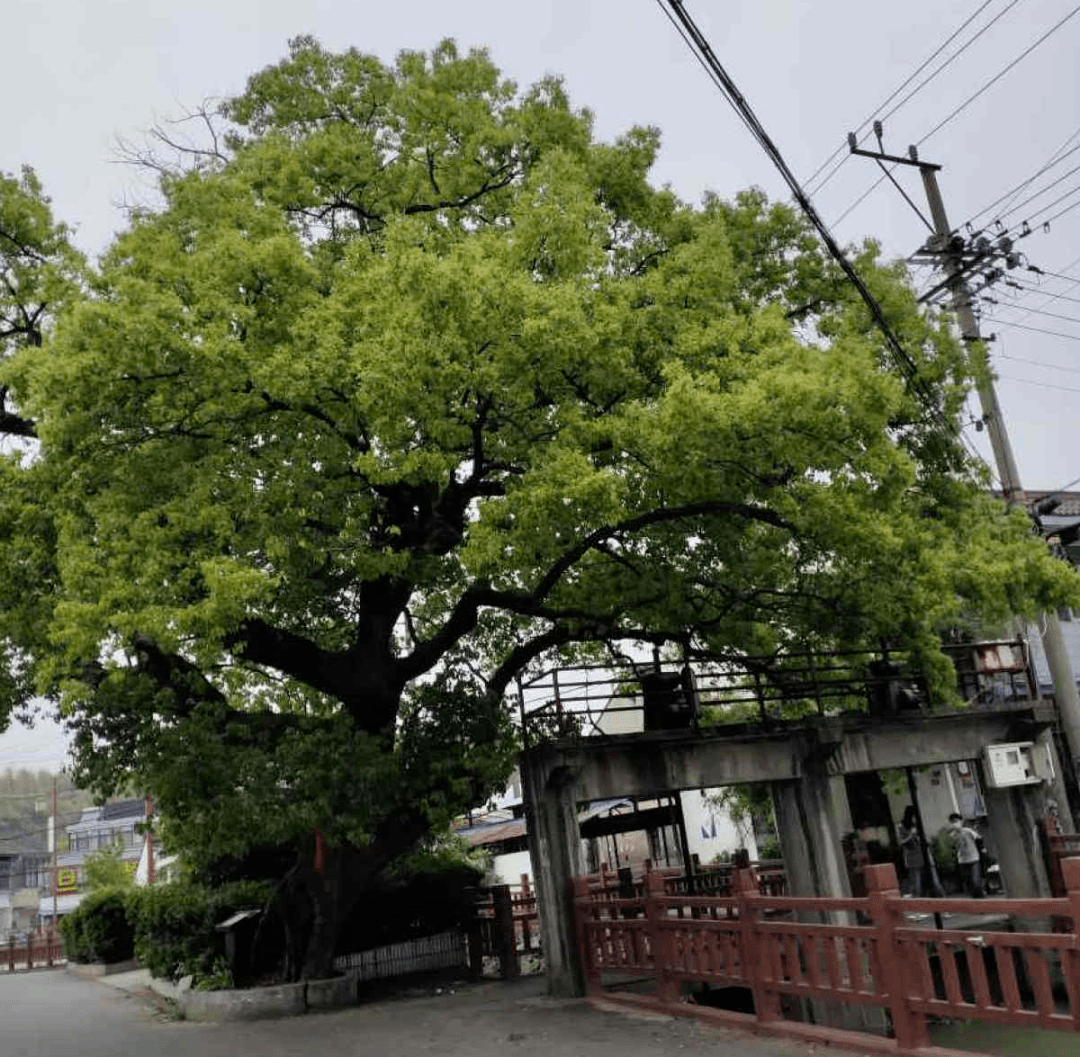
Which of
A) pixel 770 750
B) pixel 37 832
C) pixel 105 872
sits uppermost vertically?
pixel 37 832

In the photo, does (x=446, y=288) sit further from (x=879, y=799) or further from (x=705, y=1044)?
(x=879, y=799)

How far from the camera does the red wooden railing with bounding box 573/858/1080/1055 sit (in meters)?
7.20

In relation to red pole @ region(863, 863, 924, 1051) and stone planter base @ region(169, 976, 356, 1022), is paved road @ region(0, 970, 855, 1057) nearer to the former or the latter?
stone planter base @ region(169, 976, 356, 1022)

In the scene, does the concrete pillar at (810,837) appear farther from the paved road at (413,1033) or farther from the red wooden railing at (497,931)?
the red wooden railing at (497,931)

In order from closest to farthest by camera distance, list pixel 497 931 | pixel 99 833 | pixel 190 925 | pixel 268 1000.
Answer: pixel 268 1000, pixel 497 931, pixel 190 925, pixel 99 833

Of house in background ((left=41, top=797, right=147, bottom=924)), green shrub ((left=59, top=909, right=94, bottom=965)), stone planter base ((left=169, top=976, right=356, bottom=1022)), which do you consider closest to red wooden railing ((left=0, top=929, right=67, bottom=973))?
green shrub ((left=59, top=909, right=94, bottom=965))

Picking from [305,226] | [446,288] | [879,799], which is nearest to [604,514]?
[446,288]

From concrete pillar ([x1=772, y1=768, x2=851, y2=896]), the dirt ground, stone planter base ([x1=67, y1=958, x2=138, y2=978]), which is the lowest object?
the dirt ground

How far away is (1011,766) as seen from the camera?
675 inches

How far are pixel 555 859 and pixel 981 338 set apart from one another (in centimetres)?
1111

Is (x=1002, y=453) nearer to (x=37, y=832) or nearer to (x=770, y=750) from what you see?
(x=770, y=750)

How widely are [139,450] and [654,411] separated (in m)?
6.21

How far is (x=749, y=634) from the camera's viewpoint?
1548cm

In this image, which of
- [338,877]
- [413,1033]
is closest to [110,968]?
[338,877]
